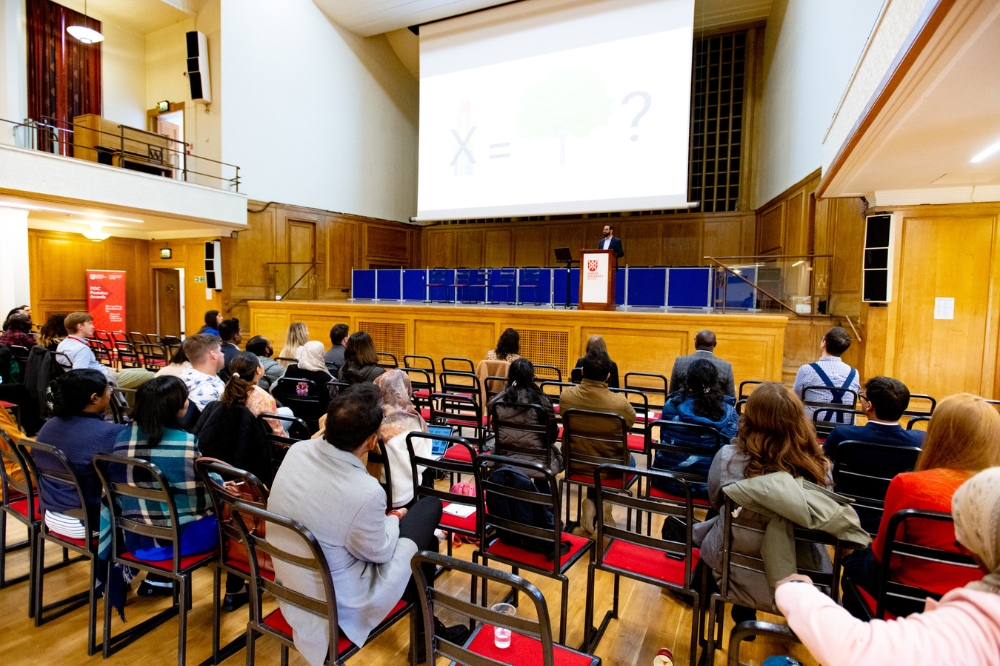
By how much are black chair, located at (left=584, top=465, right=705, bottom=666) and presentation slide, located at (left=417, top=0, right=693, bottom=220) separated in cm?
786

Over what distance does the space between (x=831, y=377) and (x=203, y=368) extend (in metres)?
4.01

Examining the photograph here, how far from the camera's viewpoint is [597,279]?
6969 mm

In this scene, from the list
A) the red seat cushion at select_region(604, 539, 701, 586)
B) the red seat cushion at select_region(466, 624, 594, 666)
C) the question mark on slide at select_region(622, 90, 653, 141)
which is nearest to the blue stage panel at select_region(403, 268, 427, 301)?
the question mark on slide at select_region(622, 90, 653, 141)

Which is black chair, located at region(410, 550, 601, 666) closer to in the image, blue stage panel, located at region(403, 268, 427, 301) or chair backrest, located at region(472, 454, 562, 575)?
chair backrest, located at region(472, 454, 562, 575)

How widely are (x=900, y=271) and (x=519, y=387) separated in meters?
5.67

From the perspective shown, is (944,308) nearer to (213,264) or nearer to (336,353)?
(336,353)

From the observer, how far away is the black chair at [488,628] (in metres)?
1.18

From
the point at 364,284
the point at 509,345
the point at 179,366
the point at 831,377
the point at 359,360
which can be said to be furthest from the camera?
the point at 364,284

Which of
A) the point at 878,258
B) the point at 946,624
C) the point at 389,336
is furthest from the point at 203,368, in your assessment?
the point at 878,258

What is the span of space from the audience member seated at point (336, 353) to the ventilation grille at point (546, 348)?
2614 millimetres

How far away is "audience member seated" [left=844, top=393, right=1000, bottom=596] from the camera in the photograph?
1480 millimetres

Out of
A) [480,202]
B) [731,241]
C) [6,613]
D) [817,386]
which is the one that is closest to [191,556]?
[6,613]

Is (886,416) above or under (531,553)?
above

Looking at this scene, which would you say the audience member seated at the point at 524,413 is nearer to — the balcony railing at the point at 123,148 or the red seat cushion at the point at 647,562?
the red seat cushion at the point at 647,562
